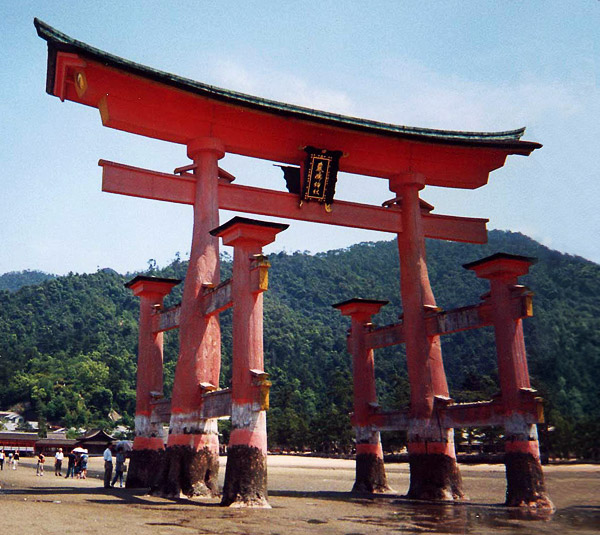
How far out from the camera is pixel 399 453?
4450 centimetres

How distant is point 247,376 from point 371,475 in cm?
697

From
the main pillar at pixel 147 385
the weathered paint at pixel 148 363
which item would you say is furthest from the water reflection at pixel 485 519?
Result: the weathered paint at pixel 148 363

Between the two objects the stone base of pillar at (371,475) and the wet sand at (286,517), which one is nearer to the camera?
the wet sand at (286,517)

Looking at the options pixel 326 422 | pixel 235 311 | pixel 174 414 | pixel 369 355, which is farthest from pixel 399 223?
pixel 326 422

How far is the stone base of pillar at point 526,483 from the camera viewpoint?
1379cm

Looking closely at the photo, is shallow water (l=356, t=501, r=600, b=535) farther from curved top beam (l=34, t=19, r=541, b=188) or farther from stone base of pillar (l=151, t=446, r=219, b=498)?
curved top beam (l=34, t=19, r=541, b=188)

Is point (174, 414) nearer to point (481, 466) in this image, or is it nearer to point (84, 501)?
point (84, 501)

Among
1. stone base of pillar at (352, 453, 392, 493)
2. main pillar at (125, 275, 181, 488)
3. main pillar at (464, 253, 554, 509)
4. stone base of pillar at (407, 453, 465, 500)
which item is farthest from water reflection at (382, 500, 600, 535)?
main pillar at (125, 275, 181, 488)

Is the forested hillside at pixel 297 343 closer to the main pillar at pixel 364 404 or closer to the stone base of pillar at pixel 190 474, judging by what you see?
the main pillar at pixel 364 404

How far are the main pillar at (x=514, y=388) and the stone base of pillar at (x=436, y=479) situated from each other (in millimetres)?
1760

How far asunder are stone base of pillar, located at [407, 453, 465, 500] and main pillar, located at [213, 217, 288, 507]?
522 centimetres

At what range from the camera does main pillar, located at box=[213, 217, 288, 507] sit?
1215cm

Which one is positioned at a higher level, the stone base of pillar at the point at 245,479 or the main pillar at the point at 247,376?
the main pillar at the point at 247,376

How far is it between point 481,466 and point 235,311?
87.3 ft
